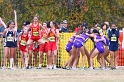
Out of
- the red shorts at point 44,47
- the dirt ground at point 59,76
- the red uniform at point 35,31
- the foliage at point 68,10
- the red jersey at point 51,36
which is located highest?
the foliage at point 68,10

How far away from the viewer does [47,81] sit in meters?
16.3

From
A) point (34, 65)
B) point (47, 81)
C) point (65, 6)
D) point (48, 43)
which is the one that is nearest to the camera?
point (47, 81)

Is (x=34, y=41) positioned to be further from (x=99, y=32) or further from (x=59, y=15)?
(x=59, y=15)

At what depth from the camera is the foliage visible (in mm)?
30906

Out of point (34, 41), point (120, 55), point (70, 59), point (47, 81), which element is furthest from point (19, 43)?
point (47, 81)

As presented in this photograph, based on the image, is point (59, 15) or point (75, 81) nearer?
point (75, 81)

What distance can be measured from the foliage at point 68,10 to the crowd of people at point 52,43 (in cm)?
858

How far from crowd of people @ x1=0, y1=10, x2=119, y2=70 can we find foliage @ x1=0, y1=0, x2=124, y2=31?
28.1ft

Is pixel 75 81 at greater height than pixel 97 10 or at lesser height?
lesser

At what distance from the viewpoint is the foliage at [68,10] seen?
30.9 meters

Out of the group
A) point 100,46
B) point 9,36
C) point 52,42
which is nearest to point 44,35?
point 52,42

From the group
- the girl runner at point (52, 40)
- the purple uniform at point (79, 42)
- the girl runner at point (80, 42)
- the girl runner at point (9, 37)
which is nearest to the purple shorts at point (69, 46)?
the girl runner at point (80, 42)

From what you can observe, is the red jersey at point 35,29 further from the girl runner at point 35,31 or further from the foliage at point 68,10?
the foliage at point 68,10

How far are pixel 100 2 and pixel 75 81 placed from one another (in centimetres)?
1573
